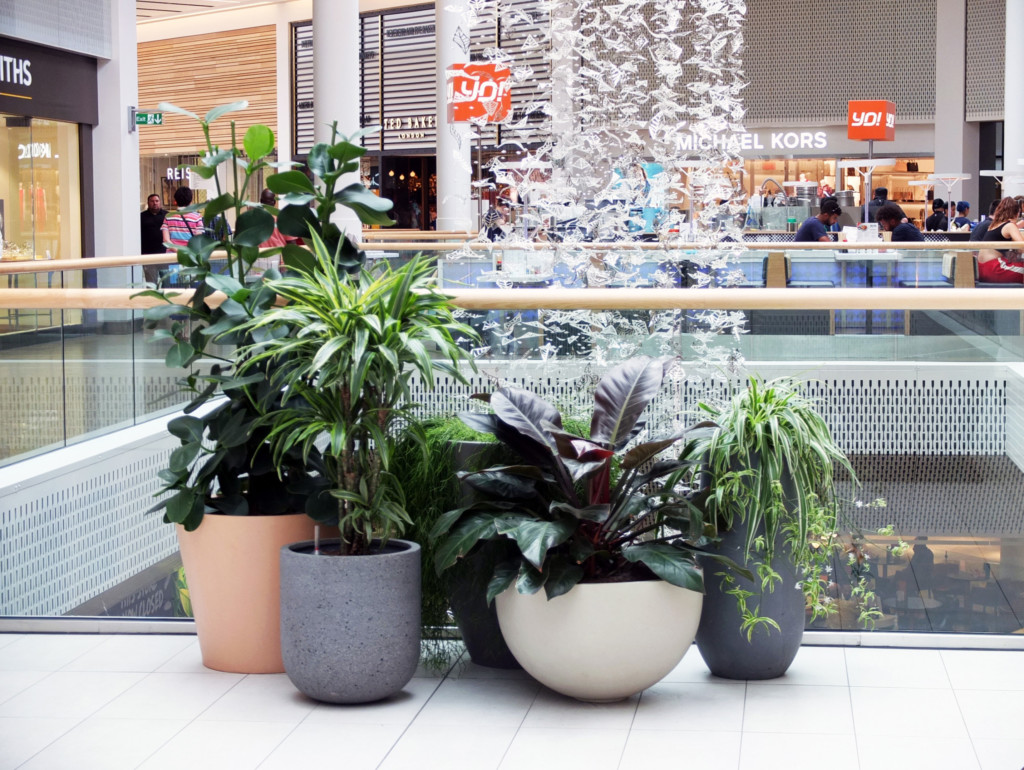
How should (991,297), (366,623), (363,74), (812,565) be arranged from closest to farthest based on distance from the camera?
(366,623)
(812,565)
(991,297)
(363,74)

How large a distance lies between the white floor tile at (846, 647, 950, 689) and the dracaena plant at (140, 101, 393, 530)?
1.50 metres

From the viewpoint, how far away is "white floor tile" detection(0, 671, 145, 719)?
3.06 m

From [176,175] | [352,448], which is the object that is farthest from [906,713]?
[176,175]

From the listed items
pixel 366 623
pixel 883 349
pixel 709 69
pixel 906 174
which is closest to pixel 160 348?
pixel 366 623

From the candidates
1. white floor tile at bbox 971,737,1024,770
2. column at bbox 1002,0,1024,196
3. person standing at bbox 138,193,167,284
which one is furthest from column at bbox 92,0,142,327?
column at bbox 1002,0,1024,196

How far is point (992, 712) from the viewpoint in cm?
299

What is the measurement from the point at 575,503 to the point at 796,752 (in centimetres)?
75

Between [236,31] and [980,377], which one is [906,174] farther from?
[980,377]

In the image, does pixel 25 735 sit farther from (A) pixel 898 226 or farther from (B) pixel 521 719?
(A) pixel 898 226

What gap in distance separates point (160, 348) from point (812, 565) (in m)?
2.26

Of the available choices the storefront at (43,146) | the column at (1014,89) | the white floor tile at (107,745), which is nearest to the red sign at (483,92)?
the white floor tile at (107,745)

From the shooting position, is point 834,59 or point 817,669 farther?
point 834,59

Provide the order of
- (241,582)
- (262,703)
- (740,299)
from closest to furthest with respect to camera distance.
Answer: (262,703) < (241,582) < (740,299)

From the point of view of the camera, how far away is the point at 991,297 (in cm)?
345
